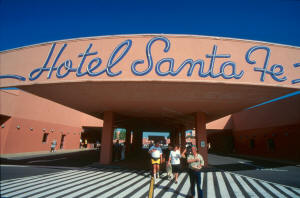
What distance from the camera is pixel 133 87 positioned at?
8.55m

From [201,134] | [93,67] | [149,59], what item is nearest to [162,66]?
[149,59]

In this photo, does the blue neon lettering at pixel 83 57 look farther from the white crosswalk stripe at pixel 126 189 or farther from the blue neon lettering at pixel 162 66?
the white crosswalk stripe at pixel 126 189

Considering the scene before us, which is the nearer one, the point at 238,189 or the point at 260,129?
the point at 238,189

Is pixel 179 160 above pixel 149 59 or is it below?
below

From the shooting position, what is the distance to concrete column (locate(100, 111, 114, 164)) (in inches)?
502

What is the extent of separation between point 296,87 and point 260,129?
16946 millimetres

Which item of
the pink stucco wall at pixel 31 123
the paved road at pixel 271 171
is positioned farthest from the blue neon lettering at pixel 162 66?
the pink stucco wall at pixel 31 123

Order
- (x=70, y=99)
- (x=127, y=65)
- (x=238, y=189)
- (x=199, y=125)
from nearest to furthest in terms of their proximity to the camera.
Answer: (x=238, y=189) < (x=127, y=65) < (x=70, y=99) < (x=199, y=125)

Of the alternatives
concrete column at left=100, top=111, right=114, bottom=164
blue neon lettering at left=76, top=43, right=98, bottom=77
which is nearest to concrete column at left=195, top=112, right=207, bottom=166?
concrete column at left=100, top=111, right=114, bottom=164

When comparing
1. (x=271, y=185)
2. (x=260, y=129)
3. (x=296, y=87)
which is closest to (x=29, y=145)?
(x=271, y=185)

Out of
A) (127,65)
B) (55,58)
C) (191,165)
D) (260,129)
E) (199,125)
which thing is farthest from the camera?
(260,129)

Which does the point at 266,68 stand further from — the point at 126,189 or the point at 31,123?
the point at 31,123

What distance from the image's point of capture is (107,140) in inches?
519

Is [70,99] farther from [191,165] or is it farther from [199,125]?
[199,125]
